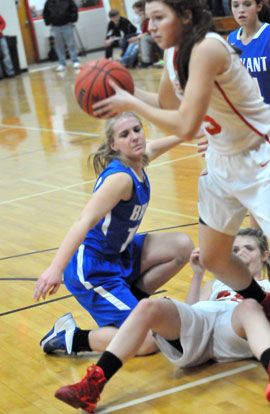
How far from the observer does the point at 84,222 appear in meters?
2.83

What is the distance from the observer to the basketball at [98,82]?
2.50m

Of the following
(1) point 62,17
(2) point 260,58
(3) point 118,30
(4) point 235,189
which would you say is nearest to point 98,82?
(4) point 235,189

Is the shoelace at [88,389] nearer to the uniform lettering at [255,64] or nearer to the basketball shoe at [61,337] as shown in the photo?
the basketball shoe at [61,337]

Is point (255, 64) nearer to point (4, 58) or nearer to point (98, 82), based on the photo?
point (98, 82)

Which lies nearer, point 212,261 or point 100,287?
point 212,261

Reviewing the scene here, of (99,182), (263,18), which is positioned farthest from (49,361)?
(263,18)

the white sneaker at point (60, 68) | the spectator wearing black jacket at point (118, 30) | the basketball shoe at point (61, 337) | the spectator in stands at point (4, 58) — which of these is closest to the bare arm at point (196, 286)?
the basketball shoe at point (61, 337)

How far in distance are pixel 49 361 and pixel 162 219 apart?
202cm

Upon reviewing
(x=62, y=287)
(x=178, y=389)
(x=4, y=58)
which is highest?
(x=178, y=389)

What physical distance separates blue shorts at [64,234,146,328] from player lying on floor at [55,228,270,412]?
33 cm

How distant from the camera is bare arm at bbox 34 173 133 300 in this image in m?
2.68

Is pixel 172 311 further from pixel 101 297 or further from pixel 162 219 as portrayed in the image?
pixel 162 219

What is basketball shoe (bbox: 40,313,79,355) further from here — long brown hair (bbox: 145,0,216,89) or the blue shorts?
long brown hair (bbox: 145,0,216,89)

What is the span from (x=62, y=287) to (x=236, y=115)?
1.96 metres
